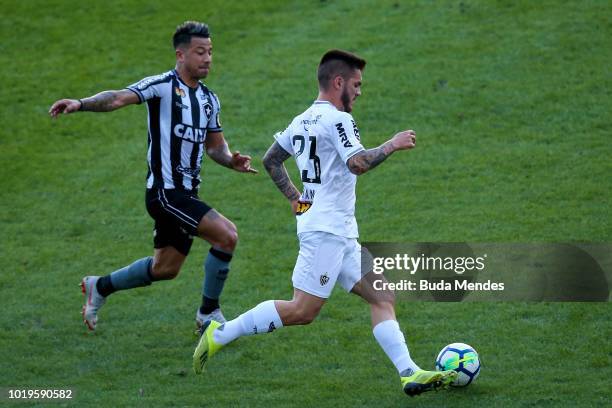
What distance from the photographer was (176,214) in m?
8.84

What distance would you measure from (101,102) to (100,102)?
0.01 m

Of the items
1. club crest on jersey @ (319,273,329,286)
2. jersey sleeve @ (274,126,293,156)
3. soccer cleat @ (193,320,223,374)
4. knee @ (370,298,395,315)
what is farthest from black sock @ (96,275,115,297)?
knee @ (370,298,395,315)

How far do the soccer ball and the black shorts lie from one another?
8.21ft

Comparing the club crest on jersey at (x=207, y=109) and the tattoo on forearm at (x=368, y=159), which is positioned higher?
the club crest on jersey at (x=207, y=109)

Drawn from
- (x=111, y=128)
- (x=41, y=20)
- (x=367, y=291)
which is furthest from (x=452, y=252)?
(x=41, y=20)

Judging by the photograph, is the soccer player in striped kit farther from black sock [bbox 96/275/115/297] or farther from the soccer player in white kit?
the soccer player in white kit

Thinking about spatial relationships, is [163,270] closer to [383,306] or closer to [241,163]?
[241,163]

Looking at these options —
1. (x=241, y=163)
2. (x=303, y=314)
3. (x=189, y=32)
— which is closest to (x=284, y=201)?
(x=241, y=163)

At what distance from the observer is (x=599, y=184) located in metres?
12.5

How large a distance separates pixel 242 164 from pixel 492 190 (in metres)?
4.54

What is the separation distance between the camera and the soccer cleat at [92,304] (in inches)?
370

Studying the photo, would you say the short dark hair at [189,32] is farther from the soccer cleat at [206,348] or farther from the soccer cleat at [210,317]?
the soccer cleat at [206,348]

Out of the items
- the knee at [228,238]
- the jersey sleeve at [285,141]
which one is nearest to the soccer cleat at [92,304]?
the knee at [228,238]

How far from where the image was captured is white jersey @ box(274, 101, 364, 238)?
7340 millimetres
